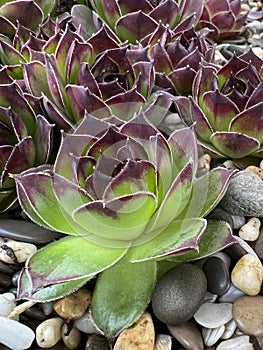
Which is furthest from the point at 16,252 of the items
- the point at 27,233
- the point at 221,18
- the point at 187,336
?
the point at 221,18

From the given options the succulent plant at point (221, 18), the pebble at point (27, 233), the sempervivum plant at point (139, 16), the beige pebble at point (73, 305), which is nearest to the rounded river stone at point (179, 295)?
the beige pebble at point (73, 305)

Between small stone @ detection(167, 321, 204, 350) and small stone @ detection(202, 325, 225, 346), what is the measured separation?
13 mm

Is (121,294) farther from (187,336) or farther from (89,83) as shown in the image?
(89,83)

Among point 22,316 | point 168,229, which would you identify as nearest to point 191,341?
point 168,229

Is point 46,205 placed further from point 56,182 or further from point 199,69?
point 199,69

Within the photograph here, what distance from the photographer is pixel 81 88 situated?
106cm

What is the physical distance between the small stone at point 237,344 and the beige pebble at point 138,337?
0.13 metres

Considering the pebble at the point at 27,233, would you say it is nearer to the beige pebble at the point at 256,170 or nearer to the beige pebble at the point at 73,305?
the beige pebble at the point at 73,305

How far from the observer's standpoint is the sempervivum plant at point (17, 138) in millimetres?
1059

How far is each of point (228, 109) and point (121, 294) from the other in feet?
1.46

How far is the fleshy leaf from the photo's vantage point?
87 centimetres

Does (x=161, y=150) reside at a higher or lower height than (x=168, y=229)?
higher

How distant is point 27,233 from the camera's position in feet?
3.47

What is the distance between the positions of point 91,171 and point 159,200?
0.43ft
